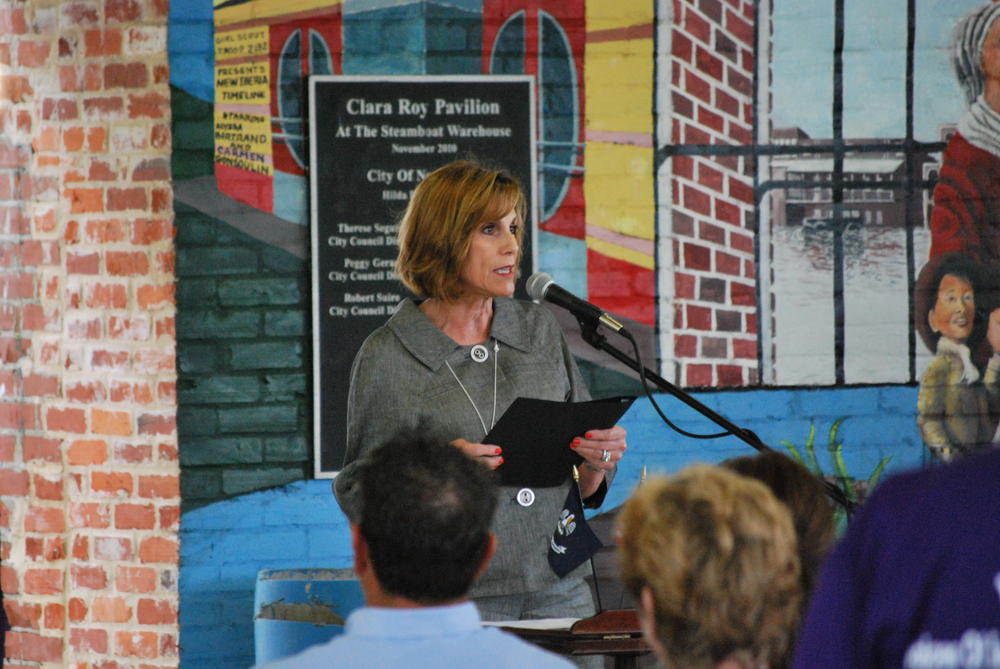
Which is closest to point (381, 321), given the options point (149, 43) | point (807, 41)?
point (149, 43)

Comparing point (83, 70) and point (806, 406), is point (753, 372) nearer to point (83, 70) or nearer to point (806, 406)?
point (806, 406)

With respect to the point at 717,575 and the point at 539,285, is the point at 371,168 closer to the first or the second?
the point at 539,285

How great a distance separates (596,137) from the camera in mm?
3432

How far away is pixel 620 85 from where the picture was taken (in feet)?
11.3

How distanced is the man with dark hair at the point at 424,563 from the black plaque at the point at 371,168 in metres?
1.98

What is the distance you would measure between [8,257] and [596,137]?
6.12ft

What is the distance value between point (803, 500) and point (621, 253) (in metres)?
2.07

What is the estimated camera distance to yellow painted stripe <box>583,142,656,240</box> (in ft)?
11.3

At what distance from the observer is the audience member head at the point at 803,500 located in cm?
136

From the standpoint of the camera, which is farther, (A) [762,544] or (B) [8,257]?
(B) [8,257]

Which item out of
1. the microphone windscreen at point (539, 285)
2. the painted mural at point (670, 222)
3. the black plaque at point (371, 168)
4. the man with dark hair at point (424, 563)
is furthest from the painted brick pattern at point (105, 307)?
the man with dark hair at point (424, 563)

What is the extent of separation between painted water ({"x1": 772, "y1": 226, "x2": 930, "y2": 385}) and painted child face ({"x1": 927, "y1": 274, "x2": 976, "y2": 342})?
0.09 m

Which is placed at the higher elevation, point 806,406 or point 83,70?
point 83,70

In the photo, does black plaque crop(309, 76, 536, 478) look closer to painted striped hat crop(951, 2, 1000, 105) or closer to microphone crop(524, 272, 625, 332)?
microphone crop(524, 272, 625, 332)
